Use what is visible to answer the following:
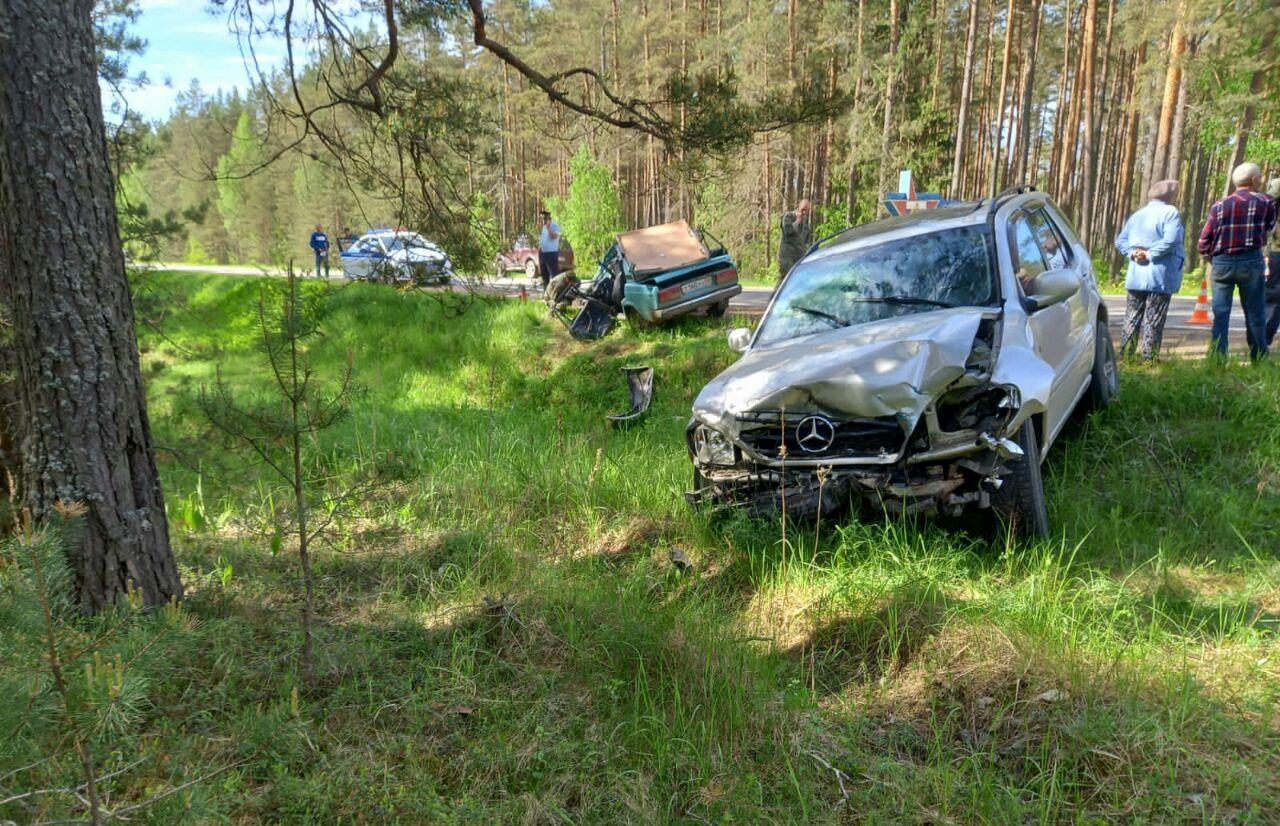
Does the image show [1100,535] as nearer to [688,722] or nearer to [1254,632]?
[1254,632]

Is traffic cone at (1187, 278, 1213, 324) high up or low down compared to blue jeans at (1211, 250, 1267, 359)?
down

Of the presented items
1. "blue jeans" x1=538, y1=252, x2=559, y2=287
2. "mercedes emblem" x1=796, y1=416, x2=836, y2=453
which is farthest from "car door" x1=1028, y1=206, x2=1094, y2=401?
"blue jeans" x1=538, y1=252, x2=559, y2=287

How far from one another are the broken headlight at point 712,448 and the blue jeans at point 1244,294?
5033 mm

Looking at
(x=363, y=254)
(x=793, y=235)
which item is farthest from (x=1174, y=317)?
(x=363, y=254)

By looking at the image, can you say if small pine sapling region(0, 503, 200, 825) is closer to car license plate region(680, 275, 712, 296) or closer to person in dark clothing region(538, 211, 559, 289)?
car license plate region(680, 275, 712, 296)

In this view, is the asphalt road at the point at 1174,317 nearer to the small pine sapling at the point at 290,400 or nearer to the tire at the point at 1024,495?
the small pine sapling at the point at 290,400

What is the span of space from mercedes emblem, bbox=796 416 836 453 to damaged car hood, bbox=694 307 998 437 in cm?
6

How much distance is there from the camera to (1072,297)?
17.1 feet

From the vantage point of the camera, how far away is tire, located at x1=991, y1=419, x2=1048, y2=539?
12.6 ft

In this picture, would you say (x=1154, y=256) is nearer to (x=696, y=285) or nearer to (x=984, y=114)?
(x=696, y=285)

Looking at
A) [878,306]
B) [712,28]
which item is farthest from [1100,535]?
[712,28]

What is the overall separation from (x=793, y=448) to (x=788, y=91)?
128 inches

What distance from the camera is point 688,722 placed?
2.99m

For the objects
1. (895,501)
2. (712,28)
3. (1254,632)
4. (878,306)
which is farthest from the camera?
(712,28)
